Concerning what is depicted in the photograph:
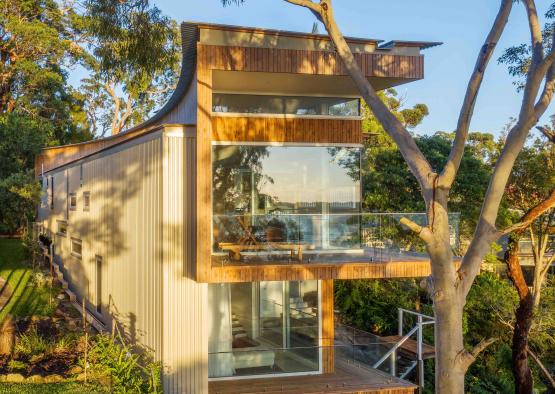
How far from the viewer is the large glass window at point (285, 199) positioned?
1182 centimetres

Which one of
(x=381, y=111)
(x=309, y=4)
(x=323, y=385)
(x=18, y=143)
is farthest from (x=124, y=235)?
(x=18, y=143)

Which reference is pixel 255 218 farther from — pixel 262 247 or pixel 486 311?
pixel 486 311

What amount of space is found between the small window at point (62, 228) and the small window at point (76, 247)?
5.27 ft

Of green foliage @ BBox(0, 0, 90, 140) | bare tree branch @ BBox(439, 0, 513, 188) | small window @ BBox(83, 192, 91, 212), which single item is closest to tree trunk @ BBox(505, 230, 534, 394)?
bare tree branch @ BBox(439, 0, 513, 188)

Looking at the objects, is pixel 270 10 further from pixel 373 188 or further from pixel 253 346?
pixel 373 188

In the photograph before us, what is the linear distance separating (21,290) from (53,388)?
354 inches

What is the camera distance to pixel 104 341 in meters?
12.1

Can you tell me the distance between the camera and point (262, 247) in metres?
11.8

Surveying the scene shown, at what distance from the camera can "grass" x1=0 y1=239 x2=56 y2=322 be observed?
54.5ft

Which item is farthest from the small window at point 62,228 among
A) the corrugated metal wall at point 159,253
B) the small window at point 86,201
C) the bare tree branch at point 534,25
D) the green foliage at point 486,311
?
the bare tree branch at point 534,25

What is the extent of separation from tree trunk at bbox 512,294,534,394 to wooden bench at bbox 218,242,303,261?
A: 21.8 ft

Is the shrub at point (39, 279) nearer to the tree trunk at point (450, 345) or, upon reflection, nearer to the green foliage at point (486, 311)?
the green foliage at point (486, 311)

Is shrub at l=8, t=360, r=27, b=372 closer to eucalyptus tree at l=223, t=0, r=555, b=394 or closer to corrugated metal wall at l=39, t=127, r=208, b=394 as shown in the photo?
corrugated metal wall at l=39, t=127, r=208, b=394

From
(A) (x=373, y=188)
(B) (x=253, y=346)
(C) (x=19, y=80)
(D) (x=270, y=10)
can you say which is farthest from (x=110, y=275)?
(C) (x=19, y=80)
